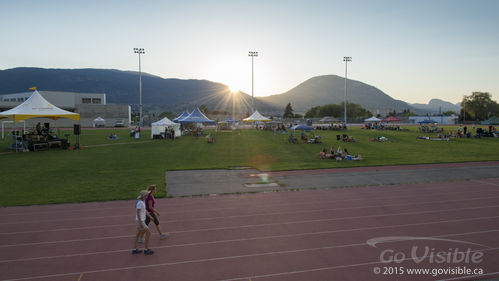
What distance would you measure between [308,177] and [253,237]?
7837mm

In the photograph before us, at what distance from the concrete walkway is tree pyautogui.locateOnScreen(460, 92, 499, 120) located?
114 m

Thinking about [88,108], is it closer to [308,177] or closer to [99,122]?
[99,122]

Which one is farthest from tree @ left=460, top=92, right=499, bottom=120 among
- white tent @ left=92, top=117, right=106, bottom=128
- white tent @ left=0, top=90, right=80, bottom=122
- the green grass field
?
white tent @ left=0, top=90, right=80, bottom=122

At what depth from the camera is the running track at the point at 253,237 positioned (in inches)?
236

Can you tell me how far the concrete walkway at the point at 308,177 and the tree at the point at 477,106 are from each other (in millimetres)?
114459

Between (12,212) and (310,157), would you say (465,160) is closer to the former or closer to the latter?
(310,157)

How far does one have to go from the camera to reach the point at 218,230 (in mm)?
8070

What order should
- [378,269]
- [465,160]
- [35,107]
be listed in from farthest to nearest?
[35,107], [465,160], [378,269]

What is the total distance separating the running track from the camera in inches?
236

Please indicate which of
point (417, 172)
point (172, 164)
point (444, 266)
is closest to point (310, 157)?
point (417, 172)

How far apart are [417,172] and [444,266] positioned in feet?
36.6

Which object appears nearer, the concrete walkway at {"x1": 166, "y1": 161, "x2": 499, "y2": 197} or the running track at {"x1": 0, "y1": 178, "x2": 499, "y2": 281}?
the running track at {"x1": 0, "y1": 178, "x2": 499, "y2": 281}

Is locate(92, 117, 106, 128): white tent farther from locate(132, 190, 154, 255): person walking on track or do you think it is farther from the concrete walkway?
locate(132, 190, 154, 255): person walking on track

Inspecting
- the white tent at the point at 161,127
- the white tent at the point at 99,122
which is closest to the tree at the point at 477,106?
the white tent at the point at 161,127
